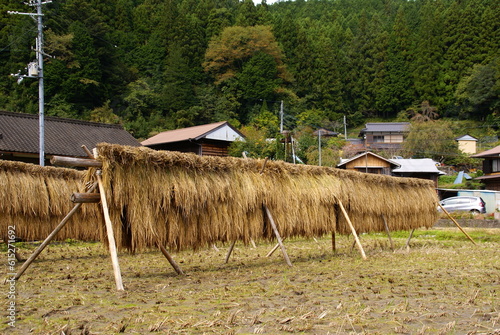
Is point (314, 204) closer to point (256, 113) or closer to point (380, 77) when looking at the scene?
point (256, 113)

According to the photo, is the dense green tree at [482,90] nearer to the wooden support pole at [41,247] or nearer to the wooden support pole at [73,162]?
the wooden support pole at [73,162]

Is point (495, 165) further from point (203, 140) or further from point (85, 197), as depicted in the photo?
point (85, 197)

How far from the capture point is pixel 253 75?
63938 millimetres

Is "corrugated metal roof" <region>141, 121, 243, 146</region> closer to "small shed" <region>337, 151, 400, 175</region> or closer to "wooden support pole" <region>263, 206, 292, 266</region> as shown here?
"small shed" <region>337, 151, 400, 175</region>

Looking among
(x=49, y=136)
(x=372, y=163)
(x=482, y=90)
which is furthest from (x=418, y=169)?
(x=49, y=136)

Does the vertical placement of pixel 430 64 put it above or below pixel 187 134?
above

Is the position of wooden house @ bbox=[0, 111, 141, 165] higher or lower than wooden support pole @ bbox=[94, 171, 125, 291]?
higher

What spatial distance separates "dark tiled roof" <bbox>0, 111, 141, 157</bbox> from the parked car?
75.0ft

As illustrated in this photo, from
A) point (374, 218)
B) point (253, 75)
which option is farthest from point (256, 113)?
point (374, 218)

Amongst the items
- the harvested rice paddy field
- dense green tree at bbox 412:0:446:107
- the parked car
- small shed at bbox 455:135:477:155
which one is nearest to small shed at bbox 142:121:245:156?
the parked car

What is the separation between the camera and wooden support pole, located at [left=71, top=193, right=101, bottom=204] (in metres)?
7.96

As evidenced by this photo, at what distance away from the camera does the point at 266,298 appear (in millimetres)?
6688

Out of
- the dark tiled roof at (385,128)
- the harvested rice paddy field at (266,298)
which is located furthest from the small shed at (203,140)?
the dark tiled roof at (385,128)

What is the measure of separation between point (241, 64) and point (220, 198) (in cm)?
5946
